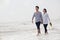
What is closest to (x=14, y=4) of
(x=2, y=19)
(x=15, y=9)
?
(x=15, y=9)

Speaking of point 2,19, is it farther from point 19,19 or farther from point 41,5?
point 41,5

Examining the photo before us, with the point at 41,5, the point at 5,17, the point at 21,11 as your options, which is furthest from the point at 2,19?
the point at 41,5

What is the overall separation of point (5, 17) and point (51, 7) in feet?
12.7

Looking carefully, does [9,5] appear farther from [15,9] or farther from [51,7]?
[51,7]

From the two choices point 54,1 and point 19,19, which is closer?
point 19,19

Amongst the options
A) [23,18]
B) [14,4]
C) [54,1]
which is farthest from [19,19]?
[54,1]

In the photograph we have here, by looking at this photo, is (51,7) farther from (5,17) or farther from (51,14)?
(5,17)

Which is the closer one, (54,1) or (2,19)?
(2,19)

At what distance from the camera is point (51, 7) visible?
2359 cm

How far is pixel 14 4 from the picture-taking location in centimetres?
2366

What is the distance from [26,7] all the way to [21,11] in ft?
1.71

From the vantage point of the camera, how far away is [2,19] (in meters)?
22.4

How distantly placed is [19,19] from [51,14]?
102 inches

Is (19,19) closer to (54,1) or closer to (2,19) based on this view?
(2,19)
